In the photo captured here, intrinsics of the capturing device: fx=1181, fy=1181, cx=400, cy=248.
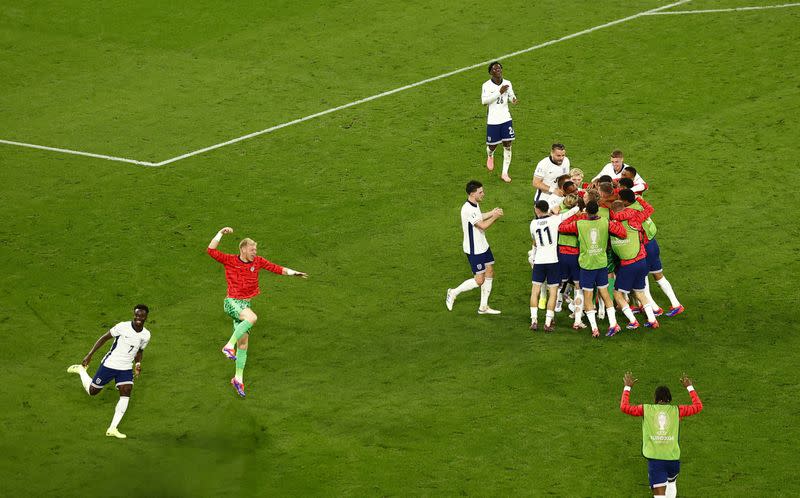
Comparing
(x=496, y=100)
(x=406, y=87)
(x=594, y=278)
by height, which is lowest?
(x=594, y=278)

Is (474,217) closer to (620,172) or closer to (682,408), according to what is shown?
(620,172)

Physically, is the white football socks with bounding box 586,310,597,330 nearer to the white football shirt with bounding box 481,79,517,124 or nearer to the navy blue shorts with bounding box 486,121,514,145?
the navy blue shorts with bounding box 486,121,514,145

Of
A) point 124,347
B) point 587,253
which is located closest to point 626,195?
point 587,253

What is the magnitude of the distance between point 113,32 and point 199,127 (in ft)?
23.5

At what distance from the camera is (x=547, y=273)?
755 inches

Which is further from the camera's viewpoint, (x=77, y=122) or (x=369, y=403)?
(x=77, y=122)

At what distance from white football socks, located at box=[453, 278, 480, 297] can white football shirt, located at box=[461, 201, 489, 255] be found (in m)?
0.64

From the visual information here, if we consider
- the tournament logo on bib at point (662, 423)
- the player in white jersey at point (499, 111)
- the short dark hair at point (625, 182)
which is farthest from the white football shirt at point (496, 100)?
the tournament logo on bib at point (662, 423)

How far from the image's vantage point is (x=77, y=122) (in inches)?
1125

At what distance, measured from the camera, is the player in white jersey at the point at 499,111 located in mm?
24188

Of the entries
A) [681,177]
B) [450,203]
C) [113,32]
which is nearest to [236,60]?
[113,32]

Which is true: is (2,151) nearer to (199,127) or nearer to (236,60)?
(199,127)

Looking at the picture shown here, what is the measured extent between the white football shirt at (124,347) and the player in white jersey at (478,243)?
556cm

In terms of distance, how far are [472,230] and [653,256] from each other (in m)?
3.03
